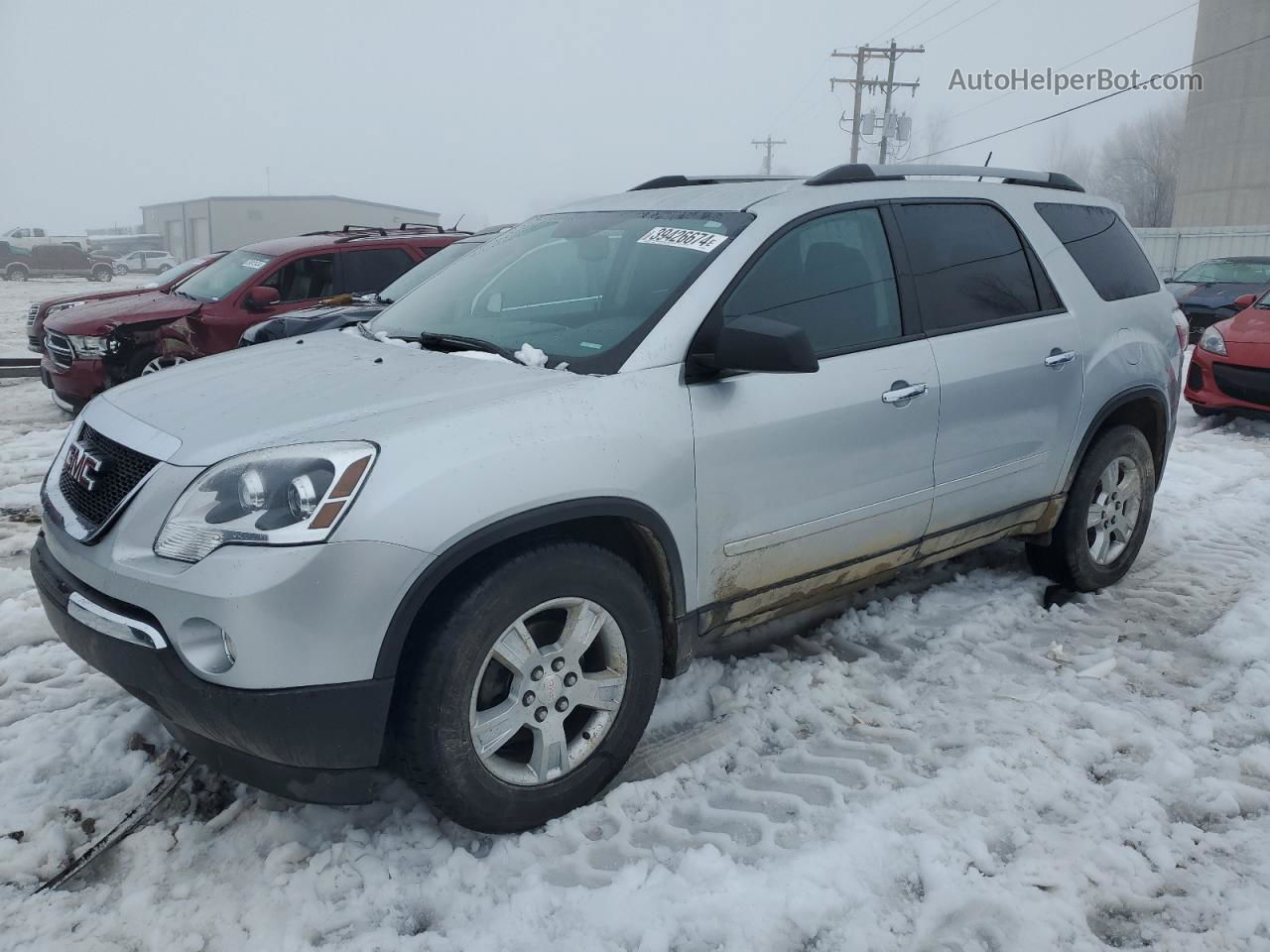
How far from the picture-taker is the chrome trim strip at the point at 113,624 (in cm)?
→ 238

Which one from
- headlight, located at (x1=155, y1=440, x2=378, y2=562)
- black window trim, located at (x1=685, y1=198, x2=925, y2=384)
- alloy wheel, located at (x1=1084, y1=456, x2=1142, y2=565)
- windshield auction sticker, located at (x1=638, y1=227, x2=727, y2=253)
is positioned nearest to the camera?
headlight, located at (x1=155, y1=440, x2=378, y2=562)

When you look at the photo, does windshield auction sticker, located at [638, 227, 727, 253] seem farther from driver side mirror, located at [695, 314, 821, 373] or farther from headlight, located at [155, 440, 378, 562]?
headlight, located at [155, 440, 378, 562]

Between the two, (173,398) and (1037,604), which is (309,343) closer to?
(173,398)

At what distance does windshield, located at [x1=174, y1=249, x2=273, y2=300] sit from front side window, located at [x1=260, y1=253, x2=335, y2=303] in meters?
0.22

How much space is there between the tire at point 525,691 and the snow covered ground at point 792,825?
176 millimetres

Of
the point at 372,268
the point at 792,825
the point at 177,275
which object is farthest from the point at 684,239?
the point at 177,275

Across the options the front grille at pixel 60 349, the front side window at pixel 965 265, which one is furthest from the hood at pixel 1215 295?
the front grille at pixel 60 349

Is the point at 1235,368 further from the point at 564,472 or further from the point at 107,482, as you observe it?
the point at 107,482

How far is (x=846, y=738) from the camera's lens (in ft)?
10.9

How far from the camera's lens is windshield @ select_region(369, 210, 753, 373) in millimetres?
3047

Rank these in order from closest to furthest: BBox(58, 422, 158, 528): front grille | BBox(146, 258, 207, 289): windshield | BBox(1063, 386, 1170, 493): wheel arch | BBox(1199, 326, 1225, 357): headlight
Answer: BBox(58, 422, 158, 528): front grille → BBox(1063, 386, 1170, 493): wheel arch → BBox(1199, 326, 1225, 357): headlight → BBox(146, 258, 207, 289): windshield

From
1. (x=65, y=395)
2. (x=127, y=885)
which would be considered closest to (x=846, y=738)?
(x=127, y=885)

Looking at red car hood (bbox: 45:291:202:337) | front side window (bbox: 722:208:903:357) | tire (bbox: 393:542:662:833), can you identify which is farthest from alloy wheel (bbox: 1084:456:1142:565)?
red car hood (bbox: 45:291:202:337)

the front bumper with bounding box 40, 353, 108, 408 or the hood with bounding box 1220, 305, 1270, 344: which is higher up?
the hood with bounding box 1220, 305, 1270, 344
